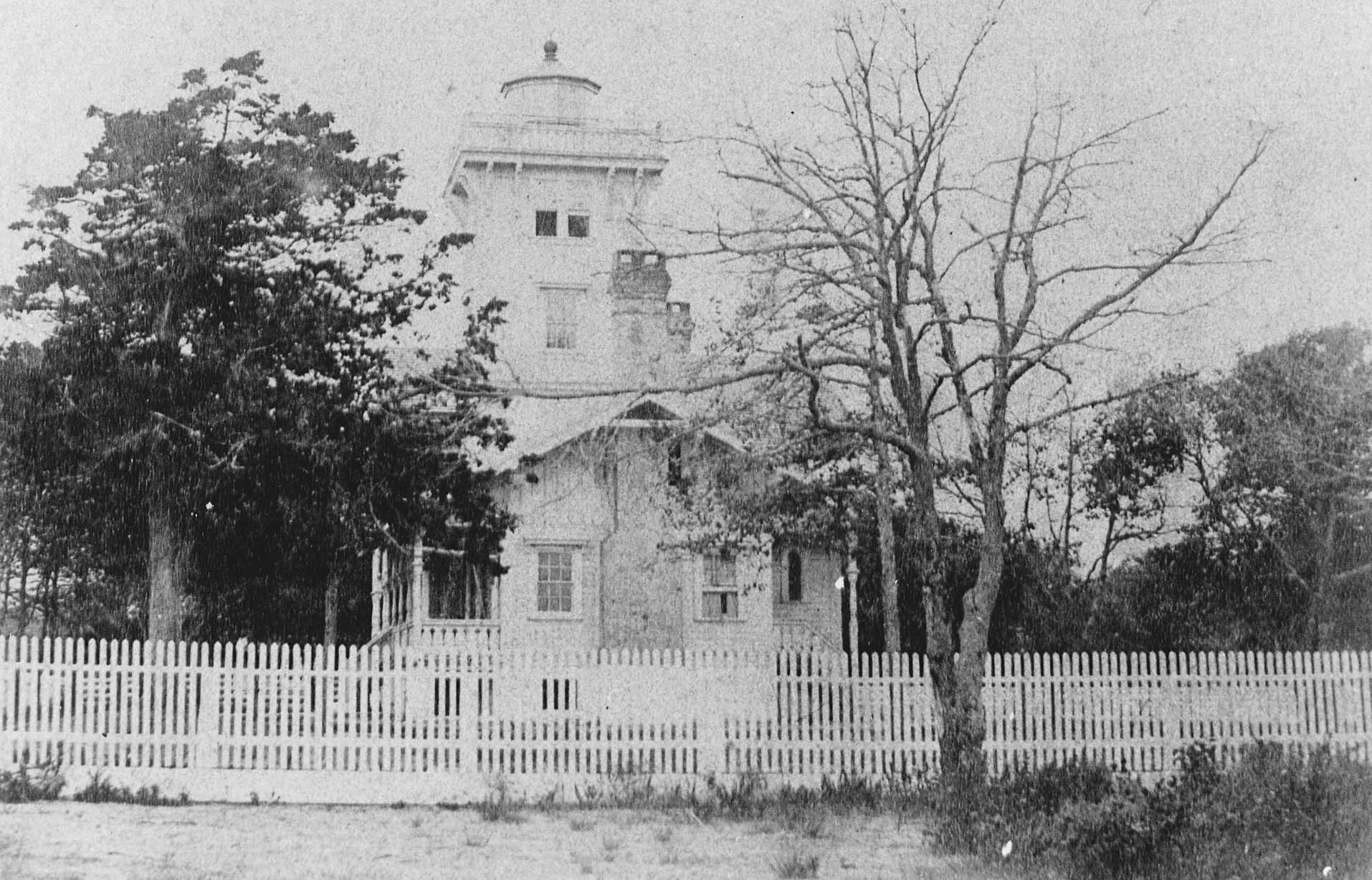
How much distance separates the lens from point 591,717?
15.1 meters

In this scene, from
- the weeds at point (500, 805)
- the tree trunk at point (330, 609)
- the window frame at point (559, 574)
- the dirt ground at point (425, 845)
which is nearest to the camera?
the dirt ground at point (425, 845)

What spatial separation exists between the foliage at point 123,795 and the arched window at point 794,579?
15.7 meters

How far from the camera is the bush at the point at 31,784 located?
13695mm

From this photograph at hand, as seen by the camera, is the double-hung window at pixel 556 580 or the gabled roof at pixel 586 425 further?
the double-hung window at pixel 556 580

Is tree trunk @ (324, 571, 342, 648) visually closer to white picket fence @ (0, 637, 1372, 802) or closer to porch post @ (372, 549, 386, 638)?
porch post @ (372, 549, 386, 638)

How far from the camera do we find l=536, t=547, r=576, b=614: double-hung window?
26.6 meters

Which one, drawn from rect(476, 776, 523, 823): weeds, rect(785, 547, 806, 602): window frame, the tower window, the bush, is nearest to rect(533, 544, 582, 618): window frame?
the tower window

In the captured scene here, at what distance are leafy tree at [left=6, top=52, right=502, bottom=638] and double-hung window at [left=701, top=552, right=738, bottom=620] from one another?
7.14 meters

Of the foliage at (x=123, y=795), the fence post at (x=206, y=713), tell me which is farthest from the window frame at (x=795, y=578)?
the foliage at (x=123, y=795)

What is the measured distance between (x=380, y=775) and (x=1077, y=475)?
46.3 ft

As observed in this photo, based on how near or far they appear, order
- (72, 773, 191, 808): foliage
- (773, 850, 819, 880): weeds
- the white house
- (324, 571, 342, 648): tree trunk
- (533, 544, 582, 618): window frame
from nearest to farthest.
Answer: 1. (773, 850, 819, 880): weeds
2. (72, 773, 191, 808): foliage
3. the white house
4. (533, 544, 582, 618): window frame
5. (324, 571, 342, 648): tree trunk

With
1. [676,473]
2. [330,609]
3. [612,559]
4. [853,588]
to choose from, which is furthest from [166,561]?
[330,609]

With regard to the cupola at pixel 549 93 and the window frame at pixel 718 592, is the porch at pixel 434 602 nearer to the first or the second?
the window frame at pixel 718 592

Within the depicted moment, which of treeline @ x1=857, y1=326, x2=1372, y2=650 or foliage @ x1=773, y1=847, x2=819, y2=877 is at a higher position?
treeline @ x1=857, y1=326, x2=1372, y2=650
